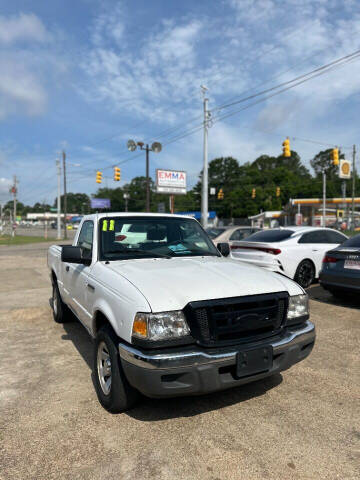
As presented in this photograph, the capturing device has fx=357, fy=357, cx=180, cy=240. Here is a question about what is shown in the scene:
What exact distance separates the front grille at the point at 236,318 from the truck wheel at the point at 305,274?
561 cm

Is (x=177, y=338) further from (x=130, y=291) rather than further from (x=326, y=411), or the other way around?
(x=326, y=411)

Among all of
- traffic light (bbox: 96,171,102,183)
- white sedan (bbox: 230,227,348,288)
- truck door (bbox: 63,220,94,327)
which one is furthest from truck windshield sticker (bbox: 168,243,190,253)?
traffic light (bbox: 96,171,102,183)

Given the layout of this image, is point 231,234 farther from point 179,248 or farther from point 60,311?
point 179,248

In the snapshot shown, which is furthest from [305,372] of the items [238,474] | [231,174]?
[231,174]

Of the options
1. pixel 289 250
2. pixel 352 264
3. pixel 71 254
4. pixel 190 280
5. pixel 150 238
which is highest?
pixel 150 238

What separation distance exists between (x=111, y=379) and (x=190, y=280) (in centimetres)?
103

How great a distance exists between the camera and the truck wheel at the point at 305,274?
834 cm

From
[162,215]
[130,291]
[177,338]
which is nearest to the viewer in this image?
[177,338]

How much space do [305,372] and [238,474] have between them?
183 cm

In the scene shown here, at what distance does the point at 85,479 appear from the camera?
2.27 meters

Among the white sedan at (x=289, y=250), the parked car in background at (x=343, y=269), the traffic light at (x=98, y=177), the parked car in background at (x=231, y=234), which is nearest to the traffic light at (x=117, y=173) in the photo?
the traffic light at (x=98, y=177)

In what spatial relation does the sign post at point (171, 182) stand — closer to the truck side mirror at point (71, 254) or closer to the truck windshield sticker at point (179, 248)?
the truck windshield sticker at point (179, 248)

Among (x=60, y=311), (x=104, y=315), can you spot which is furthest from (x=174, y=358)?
(x=60, y=311)

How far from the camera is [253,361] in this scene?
2.74 m
